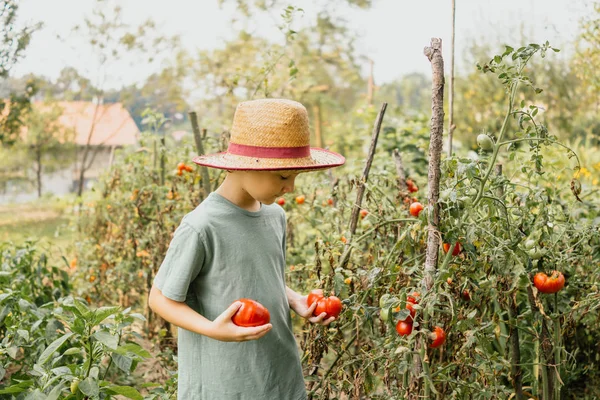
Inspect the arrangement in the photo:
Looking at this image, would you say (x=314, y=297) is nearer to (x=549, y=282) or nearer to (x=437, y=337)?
(x=437, y=337)

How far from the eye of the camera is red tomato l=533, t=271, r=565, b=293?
5.57ft

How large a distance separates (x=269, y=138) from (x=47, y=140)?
316 inches

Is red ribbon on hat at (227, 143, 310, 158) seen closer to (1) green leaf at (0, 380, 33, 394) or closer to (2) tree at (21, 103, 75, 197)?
(1) green leaf at (0, 380, 33, 394)

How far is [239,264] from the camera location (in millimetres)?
1386

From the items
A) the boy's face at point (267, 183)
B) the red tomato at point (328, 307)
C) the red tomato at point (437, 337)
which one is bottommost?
the red tomato at point (437, 337)

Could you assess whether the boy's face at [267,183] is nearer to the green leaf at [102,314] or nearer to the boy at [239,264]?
the boy at [239,264]

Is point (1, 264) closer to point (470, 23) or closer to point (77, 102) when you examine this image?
point (77, 102)

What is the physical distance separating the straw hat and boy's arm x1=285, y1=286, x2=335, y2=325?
0.36 metres

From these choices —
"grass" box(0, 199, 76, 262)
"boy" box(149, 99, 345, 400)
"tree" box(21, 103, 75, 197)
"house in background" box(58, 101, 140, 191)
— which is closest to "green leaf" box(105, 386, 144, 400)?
"boy" box(149, 99, 345, 400)

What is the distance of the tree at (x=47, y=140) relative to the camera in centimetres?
819

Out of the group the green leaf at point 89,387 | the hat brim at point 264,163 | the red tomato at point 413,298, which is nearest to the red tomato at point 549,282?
the red tomato at point 413,298

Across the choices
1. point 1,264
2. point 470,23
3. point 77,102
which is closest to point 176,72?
point 77,102

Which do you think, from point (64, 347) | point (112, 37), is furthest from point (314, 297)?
point (112, 37)

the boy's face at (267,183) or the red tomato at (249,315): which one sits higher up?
the boy's face at (267,183)
